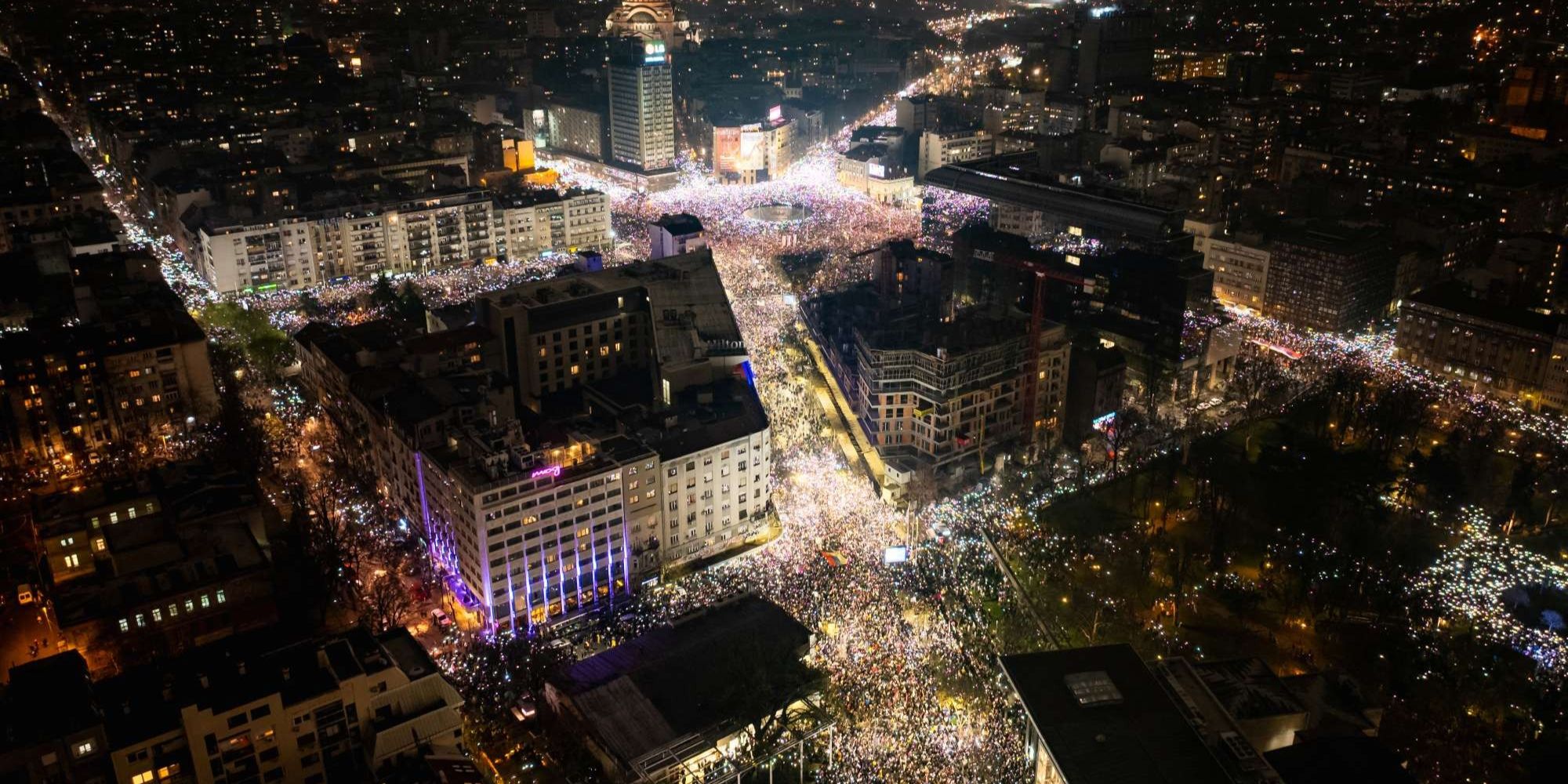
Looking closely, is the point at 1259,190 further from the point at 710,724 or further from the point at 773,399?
the point at 710,724

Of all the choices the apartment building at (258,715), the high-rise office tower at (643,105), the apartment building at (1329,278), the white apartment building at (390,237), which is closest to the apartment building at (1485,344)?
the apartment building at (1329,278)

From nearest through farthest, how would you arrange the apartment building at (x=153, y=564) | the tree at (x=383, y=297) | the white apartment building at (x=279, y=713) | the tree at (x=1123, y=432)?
the white apartment building at (x=279, y=713) → the apartment building at (x=153, y=564) → the tree at (x=1123, y=432) → the tree at (x=383, y=297)

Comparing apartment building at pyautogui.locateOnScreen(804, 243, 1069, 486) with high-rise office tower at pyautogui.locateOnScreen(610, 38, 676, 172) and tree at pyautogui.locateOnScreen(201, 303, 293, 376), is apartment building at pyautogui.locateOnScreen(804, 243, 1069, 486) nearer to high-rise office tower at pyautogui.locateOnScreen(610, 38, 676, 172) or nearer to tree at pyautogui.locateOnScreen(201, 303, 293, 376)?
tree at pyautogui.locateOnScreen(201, 303, 293, 376)

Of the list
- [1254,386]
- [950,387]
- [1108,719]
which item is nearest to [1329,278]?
[1254,386]

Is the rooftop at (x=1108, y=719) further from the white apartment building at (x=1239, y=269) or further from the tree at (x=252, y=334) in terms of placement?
the white apartment building at (x=1239, y=269)

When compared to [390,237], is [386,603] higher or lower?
lower

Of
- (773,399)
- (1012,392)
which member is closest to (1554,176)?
(1012,392)

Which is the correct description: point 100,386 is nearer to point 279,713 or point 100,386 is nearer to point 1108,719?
point 279,713
